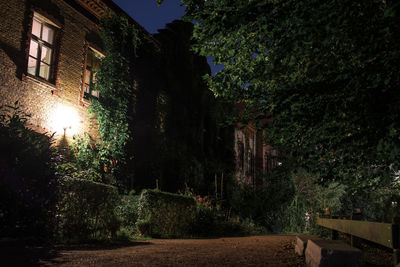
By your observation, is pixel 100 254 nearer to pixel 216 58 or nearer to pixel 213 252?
pixel 213 252

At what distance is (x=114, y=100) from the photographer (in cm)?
1320

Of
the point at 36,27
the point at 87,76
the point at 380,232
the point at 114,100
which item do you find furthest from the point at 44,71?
the point at 380,232

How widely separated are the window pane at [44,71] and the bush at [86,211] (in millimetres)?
5249

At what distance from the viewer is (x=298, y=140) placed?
680 centimetres

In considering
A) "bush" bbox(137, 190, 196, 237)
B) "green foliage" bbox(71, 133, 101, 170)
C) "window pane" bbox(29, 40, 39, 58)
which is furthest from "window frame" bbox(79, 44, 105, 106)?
"bush" bbox(137, 190, 196, 237)

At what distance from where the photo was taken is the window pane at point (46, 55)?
445 inches

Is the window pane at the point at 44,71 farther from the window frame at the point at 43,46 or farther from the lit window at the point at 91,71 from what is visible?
the lit window at the point at 91,71

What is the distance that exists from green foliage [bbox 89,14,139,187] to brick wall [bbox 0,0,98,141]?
1.59 feet

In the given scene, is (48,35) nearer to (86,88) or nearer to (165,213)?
(86,88)

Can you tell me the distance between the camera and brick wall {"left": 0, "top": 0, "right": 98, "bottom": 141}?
9.93 m

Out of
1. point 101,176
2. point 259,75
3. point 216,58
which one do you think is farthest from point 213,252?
point 101,176

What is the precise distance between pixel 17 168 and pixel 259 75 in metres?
4.51

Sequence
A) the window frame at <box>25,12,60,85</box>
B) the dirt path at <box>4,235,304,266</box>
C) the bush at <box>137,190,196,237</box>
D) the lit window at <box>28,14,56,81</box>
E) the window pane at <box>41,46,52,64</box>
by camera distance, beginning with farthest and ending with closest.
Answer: the window pane at <box>41,46,52,64</box>, the lit window at <box>28,14,56,81</box>, the window frame at <box>25,12,60,85</box>, the bush at <box>137,190,196,237</box>, the dirt path at <box>4,235,304,266</box>

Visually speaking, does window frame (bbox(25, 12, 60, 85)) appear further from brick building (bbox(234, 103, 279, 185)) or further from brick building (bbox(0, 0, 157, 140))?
brick building (bbox(234, 103, 279, 185))
